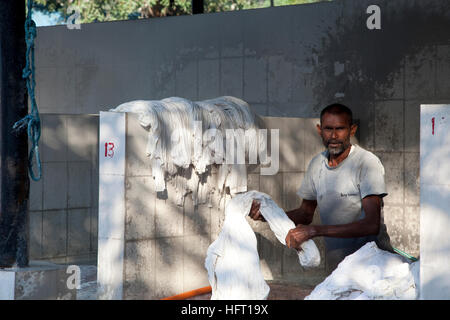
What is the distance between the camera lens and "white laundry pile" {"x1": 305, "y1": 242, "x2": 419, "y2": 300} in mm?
4680

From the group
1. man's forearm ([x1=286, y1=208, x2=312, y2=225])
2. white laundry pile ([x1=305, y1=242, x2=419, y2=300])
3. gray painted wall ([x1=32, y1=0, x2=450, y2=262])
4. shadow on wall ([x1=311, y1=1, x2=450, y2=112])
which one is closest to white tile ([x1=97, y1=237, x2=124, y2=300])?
man's forearm ([x1=286, y1=208, x2=312, y2=225])

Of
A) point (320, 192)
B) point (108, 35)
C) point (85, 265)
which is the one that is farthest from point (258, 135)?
point (108, 35)

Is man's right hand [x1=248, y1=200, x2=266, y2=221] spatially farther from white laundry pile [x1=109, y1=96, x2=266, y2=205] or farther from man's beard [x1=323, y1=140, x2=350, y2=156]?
white laundry pile [x1=109, y1=96, x2=266, y2=205]

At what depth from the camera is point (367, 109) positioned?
341 inches

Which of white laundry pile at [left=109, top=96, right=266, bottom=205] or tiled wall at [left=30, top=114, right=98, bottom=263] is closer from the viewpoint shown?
white laundry pile at [left=109, top=96, right=266, bottom=205]

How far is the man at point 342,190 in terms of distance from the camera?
4914mm

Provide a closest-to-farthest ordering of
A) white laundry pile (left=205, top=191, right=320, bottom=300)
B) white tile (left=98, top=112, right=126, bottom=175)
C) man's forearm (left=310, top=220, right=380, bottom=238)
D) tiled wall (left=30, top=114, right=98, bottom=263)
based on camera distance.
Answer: man's forearm (left=310, top=220, right=380, bottom=238)
white laundry pile (left=205, top=191, right=320, bottom=300)
white tile (left=98, top=112, right=126, bottom=175)
tiled wall (left=30, top=114, right=98, bottom=263)

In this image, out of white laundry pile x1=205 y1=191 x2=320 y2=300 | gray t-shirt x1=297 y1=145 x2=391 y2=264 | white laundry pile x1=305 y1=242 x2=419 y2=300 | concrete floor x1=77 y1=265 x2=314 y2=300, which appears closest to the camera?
white laundry pile x1=305 y1=242 x2=419 y2=300

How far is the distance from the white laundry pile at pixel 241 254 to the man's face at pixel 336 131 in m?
0.61

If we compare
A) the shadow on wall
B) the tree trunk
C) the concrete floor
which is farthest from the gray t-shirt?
the shadow on wall

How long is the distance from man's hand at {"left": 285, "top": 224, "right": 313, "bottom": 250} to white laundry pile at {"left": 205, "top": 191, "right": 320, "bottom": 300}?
139 millimetres

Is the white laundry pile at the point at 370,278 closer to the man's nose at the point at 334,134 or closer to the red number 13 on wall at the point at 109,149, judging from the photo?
the man's nose at the point at 334,134

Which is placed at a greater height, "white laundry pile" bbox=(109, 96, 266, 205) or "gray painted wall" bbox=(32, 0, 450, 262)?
"gray painted wall" bbox=(32, 0, 450, 262)

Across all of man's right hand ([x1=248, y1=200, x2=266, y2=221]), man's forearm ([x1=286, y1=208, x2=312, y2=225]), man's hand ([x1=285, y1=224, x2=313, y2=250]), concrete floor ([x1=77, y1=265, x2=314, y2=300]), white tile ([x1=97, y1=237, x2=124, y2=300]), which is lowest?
concrete floor ([x1=77, y1=265, x2=314, y2=300])
